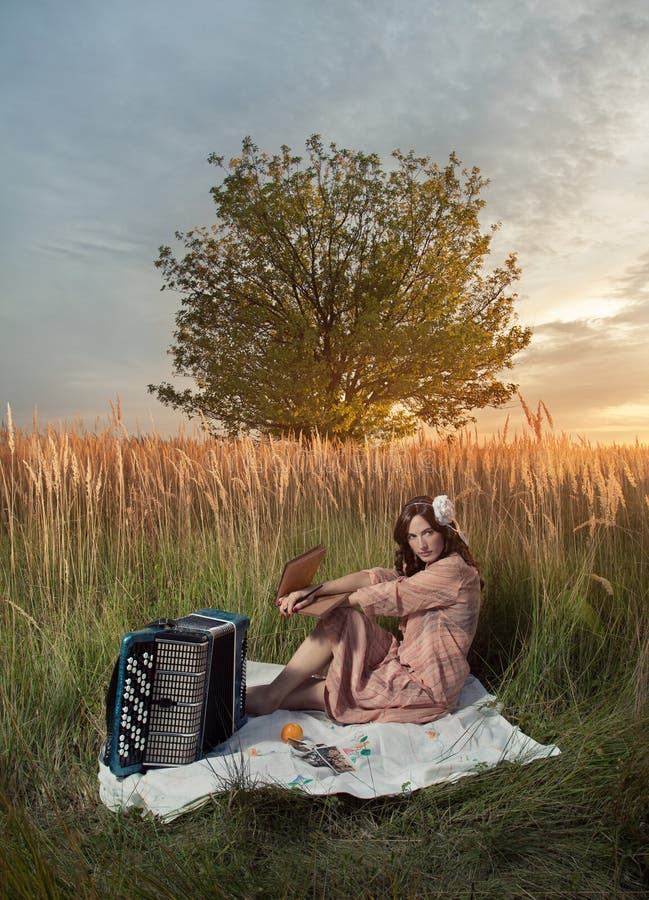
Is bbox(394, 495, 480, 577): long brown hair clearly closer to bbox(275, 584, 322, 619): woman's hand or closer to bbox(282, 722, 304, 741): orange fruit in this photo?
bbox(275, 584, 322, 619): woman's hand

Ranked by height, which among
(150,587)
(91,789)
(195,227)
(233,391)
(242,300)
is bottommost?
(91,789)

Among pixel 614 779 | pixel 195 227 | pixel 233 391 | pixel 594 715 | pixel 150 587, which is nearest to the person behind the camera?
pixel 614 779

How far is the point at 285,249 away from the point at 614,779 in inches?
558

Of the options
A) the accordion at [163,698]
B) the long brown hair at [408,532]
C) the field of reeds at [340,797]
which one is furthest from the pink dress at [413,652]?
the accordion at [163,698]

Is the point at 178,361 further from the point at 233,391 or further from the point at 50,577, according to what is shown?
the point at 50,577

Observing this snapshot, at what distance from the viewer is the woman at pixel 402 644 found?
3424 mm

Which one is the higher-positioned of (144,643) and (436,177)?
(436,177)

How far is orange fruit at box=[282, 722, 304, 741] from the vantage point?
3.28m

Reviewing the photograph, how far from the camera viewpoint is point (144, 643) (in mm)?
3109

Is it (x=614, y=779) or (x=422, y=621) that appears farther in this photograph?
(x=422, y=621)

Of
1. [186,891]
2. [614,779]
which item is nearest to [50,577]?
[186,891]

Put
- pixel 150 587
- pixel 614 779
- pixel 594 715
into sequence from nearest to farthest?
pixel 614 779 → pixel 594 715 → pixel 150 587

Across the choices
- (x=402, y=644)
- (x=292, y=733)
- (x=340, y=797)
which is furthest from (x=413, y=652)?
(x=340, y=797)

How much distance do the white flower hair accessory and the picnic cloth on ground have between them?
2.89ft
